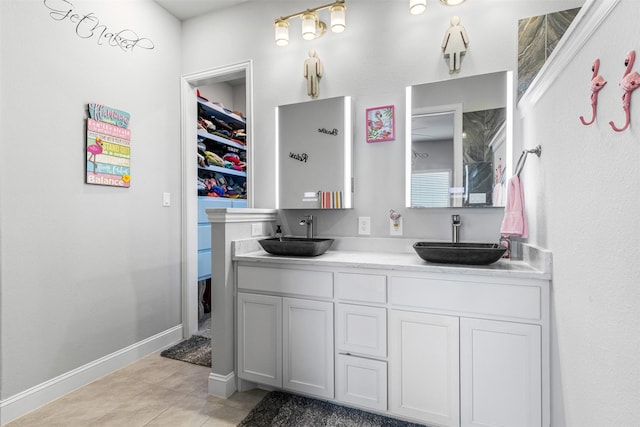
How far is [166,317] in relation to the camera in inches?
107

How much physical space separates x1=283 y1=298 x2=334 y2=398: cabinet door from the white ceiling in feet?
8.04

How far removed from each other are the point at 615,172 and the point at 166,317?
2.98 m

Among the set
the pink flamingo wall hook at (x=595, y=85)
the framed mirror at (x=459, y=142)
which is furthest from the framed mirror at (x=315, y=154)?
the pink flamingo wall hook at (x=595, y=85)

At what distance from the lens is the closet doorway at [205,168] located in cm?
279

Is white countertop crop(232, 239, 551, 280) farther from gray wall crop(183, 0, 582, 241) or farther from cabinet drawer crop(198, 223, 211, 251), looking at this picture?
cabinet drawer crop(198, 223, 211, 251)

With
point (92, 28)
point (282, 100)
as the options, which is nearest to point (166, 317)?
point (282, 100)

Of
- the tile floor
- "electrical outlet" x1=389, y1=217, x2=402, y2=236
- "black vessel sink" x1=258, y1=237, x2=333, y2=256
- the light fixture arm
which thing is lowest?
the tile floor

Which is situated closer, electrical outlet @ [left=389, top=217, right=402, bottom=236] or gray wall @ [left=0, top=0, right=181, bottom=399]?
gray wall @ [left=0, top=0, right=181, bottom=399]

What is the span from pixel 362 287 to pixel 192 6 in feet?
8.84

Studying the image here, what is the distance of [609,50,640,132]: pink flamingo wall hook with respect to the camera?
0.70 metres

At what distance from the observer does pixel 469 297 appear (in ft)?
4.90

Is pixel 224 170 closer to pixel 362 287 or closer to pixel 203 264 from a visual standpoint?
pixel 203 264

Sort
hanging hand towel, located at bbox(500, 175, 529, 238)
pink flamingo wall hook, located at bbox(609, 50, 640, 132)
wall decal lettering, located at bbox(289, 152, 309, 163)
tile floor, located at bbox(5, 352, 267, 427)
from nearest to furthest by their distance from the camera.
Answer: pink flamingo wall hook, located at bbox(609, 50, 640, 132) < hanging hand towel, located at bbox(500, 175, 529, 238) < tile floor, located at bbox(5, 352, 267, 427) < wall decal lettering, located at bbox(289, 152, 309, 163)

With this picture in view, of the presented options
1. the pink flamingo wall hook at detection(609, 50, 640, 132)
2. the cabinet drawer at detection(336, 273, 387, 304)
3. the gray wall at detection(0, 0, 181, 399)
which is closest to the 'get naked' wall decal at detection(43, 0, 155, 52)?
the gray wall at detection(0, 0, 181, 399)
